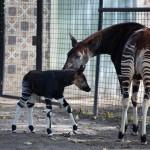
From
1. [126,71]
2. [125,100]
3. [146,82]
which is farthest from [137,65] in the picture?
[125,100]

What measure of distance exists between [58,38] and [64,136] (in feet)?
12.7

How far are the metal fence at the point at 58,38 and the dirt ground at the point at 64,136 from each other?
104 cm

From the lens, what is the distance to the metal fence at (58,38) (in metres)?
Answer: 10.9

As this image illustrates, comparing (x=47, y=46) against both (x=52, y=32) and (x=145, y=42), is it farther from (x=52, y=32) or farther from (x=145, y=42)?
(x=145, y=42)

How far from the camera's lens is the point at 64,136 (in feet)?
27.2

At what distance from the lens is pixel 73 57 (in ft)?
27.8

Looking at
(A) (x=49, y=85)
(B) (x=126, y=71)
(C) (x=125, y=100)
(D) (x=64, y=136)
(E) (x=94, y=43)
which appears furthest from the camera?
(E) (x=94, y=43)

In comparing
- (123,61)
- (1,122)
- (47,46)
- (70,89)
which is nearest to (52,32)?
(47,46)

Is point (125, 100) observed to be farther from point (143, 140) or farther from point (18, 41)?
point (18, 41)

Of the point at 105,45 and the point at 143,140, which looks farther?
the point at 105,45

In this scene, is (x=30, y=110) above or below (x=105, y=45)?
below

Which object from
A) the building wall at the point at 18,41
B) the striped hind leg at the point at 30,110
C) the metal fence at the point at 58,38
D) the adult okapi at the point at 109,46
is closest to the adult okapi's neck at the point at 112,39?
the adult okapi at the point at 109,46

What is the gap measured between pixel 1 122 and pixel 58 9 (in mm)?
3422

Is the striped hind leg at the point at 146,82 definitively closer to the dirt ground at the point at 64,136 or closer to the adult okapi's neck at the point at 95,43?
the dirt ground at the point at 64,136
